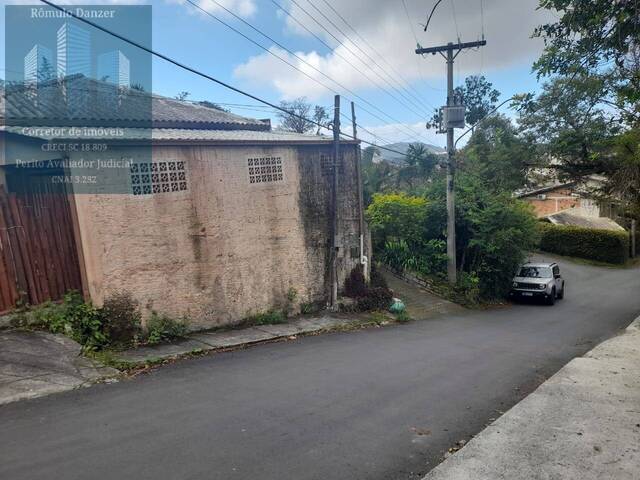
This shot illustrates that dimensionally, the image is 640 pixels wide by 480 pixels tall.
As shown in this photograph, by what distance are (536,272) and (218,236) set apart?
1593cm

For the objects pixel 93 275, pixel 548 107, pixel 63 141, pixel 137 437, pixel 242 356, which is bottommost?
pixel 242 356

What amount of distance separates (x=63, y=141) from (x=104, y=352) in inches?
147

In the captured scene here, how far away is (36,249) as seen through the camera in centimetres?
816

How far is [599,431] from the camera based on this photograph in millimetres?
5328

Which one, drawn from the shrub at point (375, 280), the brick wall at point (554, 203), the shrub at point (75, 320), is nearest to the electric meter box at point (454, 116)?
the shrub at point (375, 280)

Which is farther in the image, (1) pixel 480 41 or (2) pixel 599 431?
(1) pixel 480 41

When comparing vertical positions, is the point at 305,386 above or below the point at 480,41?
below

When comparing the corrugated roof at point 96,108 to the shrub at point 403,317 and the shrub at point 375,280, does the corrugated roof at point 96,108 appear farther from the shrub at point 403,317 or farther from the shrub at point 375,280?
the shrub at point 403,317

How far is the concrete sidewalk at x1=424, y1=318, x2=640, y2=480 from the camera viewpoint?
4332 millimetres

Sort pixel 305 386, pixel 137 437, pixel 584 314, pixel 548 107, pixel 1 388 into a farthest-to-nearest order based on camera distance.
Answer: pixel 548 107 → pixel 584 314 → pixel 305 386 → pixel 1 388 → pixel 137 437

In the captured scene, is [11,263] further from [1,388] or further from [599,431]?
[599,431]

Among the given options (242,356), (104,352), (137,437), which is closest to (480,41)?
(242,356)

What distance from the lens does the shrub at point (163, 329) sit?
28.7ft

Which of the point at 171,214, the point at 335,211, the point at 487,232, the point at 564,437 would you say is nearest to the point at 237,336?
the point at 171,214
